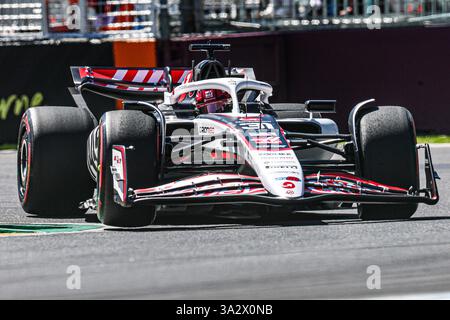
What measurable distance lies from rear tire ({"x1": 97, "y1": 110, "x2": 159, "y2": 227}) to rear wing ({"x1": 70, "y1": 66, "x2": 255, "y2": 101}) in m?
2.64

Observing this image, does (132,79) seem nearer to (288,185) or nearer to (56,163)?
(56,163)

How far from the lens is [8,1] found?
21500mm

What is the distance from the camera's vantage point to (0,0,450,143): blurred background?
20.2 meters

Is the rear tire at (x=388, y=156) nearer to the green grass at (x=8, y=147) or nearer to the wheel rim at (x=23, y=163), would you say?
the wheel rim at (x=23, y=163)

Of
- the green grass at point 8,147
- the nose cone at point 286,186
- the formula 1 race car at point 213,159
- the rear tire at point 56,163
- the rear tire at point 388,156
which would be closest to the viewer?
the nose cone at point 286,186

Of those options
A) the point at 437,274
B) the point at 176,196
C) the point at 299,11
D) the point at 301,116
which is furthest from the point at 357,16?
the point at 437,274

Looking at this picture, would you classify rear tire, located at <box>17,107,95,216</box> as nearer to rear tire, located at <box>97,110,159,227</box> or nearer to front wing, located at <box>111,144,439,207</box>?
rear tire, located at <box>97,110,159,227</box>

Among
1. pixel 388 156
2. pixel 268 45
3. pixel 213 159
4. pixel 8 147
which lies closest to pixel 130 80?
pixel 213 159

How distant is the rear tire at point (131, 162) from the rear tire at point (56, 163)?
1271 millimetres

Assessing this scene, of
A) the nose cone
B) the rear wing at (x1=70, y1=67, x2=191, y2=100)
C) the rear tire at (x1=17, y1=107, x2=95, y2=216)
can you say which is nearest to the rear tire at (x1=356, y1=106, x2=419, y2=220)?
the nose cone

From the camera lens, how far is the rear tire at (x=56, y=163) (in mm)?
10453

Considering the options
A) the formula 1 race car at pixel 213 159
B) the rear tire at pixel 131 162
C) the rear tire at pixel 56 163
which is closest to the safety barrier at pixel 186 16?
the formula 1 race car at pixel 213 159

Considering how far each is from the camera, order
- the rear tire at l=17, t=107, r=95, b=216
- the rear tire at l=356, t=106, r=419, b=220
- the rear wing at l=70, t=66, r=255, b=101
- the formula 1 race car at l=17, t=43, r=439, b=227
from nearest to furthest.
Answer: the formula 1 race car at l=17, t=43, r=439, b=227
the rear tire at l=356, t=106, r=419, b=220
the rear tire at l=17, t=107, r=95, b=216
the rear wing at l=70, t=66, r=255, b=101
